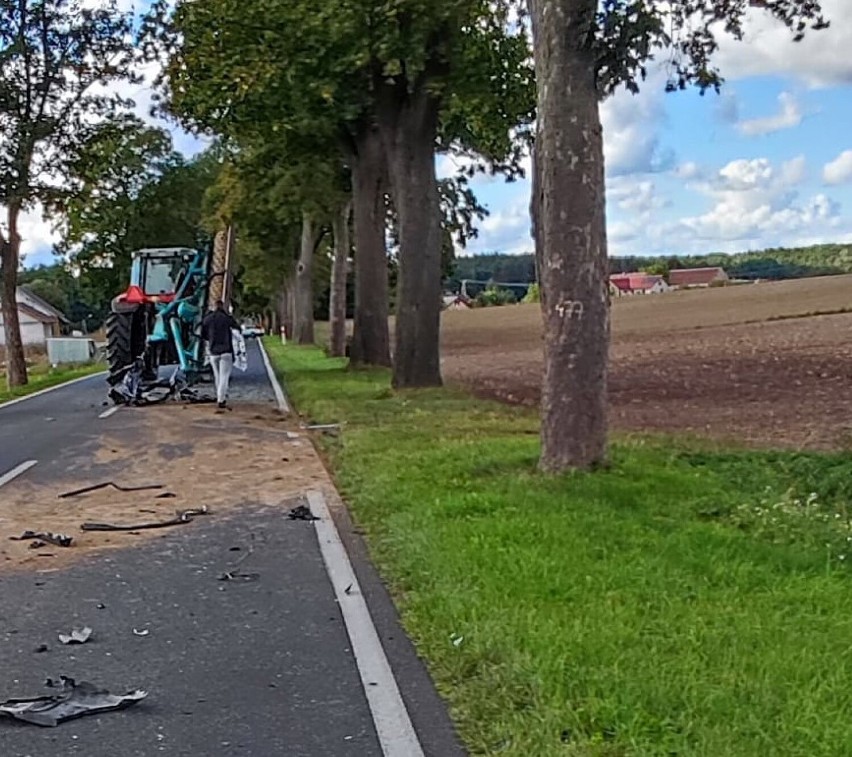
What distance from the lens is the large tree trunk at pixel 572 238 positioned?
1084 centimetres

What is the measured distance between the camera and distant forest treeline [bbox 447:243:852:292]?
103m

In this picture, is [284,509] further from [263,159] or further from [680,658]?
[263,159]

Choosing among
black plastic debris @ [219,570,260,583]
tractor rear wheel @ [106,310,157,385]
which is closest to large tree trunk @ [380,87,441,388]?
tractor rear wheel @ [106,310,157,385]

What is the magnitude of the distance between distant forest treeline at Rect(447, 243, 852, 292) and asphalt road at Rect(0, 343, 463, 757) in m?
71.2

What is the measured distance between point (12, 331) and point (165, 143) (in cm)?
2951

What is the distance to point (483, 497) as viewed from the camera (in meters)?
9.88

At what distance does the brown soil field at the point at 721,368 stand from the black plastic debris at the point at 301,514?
5.22 m

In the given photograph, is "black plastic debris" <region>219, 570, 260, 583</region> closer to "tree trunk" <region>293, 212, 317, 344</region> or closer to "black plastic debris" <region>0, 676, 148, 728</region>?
"black plastic debris" <region>0, 676, 148, 728</region>

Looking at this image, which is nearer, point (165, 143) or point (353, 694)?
point (353, 694)

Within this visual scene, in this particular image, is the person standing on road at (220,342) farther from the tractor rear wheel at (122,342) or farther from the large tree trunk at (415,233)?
the large tree trunk at (415,233)

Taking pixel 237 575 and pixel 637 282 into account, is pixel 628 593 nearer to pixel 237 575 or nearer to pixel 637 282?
pixel 237 575

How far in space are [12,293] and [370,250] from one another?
1064 cm

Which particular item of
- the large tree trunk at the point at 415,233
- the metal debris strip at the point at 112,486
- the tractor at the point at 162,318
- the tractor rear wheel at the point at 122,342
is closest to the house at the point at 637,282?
the tractor at the point at 162,318

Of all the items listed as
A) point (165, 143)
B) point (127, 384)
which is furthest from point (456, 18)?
point (165, 143)
